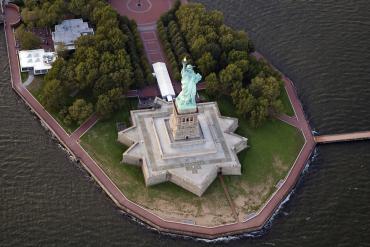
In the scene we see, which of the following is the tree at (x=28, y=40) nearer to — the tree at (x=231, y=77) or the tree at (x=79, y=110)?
the tree at (x=79, y=110)

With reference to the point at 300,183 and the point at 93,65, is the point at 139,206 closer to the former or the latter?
the point at 93,65

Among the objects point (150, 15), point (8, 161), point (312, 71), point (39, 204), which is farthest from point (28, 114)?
point (312, 71)

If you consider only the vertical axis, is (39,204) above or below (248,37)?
below

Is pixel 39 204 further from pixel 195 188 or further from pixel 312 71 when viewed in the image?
pixel 312 71

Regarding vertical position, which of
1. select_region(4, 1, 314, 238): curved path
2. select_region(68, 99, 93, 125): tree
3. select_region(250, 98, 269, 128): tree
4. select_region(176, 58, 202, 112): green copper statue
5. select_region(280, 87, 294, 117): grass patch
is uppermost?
select_region(176, 58, 202, 112): green copper statue

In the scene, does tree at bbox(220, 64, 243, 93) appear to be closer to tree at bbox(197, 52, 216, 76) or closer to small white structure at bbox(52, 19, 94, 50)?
tree at bbox(197, 52, 216, 76)

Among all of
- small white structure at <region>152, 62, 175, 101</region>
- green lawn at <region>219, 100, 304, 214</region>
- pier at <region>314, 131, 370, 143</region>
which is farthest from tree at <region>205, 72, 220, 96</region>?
pier at <region>314, 131, 370, 143</region>
